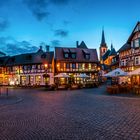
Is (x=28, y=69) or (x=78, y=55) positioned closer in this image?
(x=78, y=55)

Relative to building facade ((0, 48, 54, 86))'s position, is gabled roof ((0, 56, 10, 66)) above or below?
above

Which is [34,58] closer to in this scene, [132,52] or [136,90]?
[132,52]

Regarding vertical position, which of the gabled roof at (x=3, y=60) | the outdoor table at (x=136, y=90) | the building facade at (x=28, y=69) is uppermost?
the gabled roof at (x=3, y=60)

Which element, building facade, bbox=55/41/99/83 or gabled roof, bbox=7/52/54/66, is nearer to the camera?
building facade, bbox=55/41/99/83

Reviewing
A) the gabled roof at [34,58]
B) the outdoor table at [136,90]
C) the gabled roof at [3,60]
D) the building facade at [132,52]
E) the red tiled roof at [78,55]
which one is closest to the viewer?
the outdoor table at [136,90]

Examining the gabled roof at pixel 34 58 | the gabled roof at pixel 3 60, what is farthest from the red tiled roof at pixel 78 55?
the gabled roof at pixel 3 60

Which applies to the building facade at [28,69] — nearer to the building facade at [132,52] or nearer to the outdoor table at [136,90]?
the building facade at [132,52]

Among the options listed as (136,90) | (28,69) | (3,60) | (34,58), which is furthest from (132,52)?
(3,60)

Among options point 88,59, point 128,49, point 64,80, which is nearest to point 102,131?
point 128,49

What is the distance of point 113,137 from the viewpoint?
711 centimetres

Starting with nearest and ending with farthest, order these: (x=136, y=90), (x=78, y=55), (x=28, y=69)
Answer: (x=136, y=90) < (x=78, y=55) < (x=28, y=69)

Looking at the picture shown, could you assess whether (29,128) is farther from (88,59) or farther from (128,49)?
(88,59)

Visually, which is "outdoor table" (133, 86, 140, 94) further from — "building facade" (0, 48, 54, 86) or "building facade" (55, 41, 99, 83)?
"building facade" (0, 48, 54, 86)

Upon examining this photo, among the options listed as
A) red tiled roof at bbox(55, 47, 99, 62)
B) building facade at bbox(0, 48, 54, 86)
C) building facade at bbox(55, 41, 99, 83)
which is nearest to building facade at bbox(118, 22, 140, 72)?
building facade at bbox(55, 41, 99, 83)
